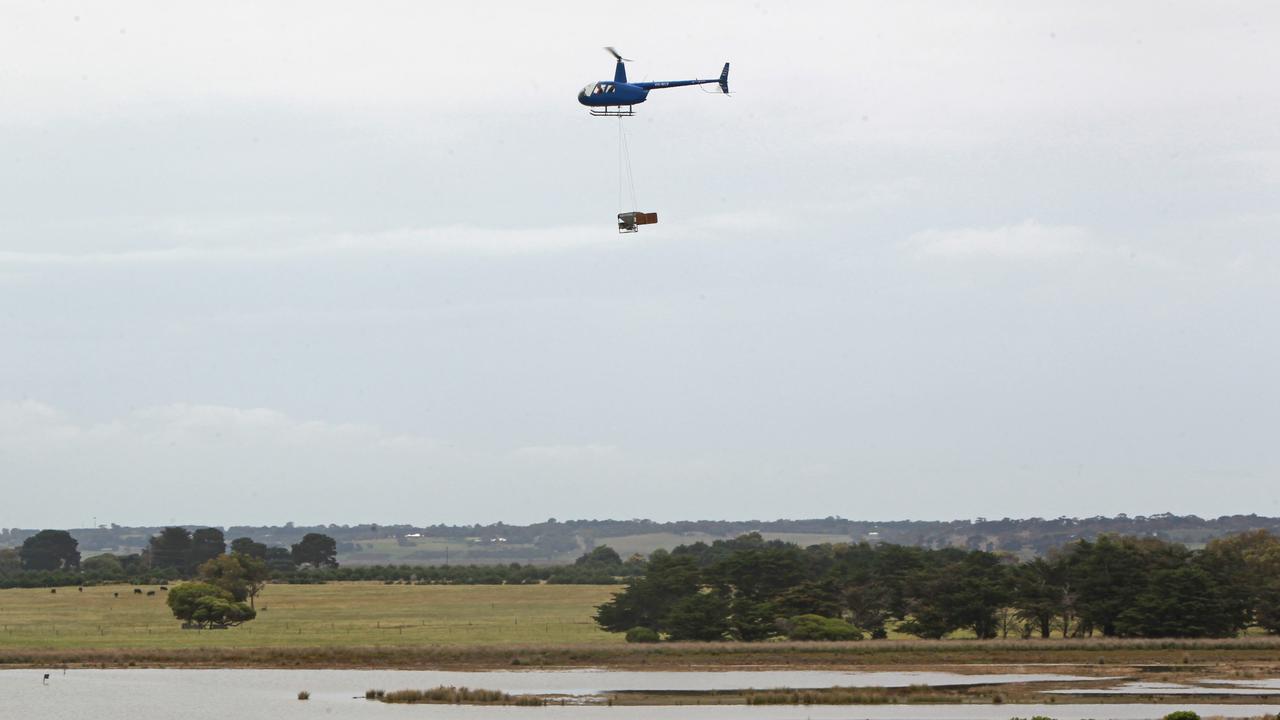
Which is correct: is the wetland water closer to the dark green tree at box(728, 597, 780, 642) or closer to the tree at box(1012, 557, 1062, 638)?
the dark green tree at box(728, 597, 780, 642)

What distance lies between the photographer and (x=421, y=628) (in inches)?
4557

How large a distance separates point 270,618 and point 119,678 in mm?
47114

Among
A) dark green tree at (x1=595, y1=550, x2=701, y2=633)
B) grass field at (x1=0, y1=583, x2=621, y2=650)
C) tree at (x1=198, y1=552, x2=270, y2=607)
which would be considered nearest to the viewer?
grass field at (x1=0, y1=583, x2=621, y2=650)

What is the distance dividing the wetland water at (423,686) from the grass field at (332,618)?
678 inches

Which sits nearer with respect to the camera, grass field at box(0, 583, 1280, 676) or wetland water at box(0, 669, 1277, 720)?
wetland water at box(0, 669, 1277, 720)

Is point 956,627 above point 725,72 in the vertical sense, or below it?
below

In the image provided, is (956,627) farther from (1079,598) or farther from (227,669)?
(227,669)

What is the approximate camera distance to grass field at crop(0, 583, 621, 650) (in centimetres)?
10462

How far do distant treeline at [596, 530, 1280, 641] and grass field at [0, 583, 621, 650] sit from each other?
559cm

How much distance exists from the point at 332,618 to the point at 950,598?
4960 cm

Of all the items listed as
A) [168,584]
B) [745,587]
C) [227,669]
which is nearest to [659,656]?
[745,587]

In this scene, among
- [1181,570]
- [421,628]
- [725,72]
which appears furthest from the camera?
[421,628]

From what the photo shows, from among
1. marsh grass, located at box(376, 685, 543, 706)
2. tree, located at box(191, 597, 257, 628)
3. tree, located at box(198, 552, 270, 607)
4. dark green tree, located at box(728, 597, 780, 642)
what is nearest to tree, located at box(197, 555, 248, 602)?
tree, located at box(198, 552, 270, 607)

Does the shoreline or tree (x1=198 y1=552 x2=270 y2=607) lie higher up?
tree (x1=198 y1=552 x2=270 y2=607)
